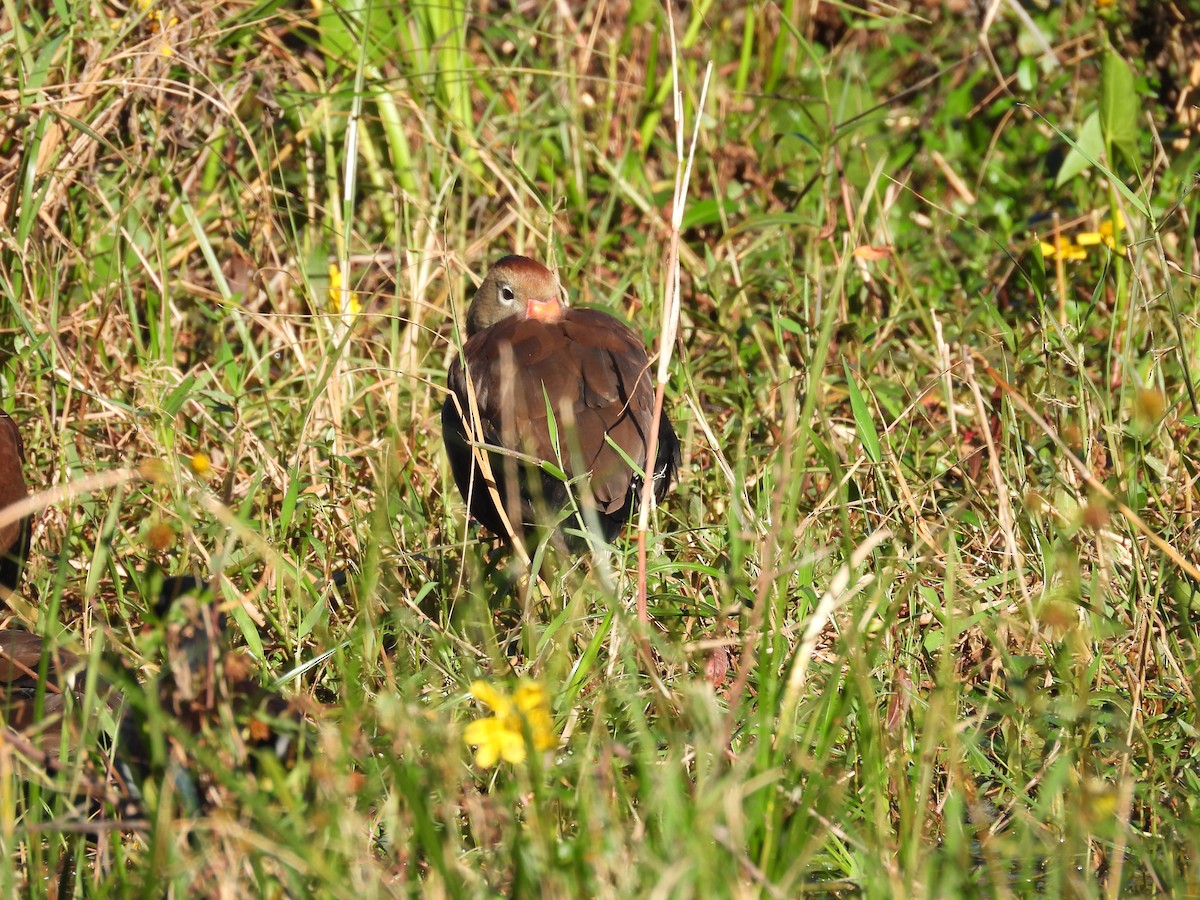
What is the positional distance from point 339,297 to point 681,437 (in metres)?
1.33

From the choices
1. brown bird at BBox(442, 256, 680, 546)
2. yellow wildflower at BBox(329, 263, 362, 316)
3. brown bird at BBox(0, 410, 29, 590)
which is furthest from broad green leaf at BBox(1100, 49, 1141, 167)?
brown bird at BBox(0, 410, 29, 590)

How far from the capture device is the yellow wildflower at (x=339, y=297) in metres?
4.56

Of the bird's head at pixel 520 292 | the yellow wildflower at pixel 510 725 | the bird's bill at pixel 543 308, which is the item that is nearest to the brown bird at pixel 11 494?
the bird's head at pixel 520 292

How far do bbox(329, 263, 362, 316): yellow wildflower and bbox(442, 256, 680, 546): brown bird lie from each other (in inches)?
25.0

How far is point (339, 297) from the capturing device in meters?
4.89

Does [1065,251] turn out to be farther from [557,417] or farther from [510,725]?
[510,725]

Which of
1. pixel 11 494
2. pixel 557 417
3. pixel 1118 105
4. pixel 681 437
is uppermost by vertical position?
pixel 1118 105

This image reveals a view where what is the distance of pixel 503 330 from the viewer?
4.08m

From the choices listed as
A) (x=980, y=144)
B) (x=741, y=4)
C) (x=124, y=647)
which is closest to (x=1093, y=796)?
(x=124, y=647)

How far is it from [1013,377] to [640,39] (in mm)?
2963

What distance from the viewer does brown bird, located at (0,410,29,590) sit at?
386cm

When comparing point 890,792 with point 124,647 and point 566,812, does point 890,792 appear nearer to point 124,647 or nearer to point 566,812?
point 566,812

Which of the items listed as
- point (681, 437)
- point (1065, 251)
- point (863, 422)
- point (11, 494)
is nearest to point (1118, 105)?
point (1065, 251)

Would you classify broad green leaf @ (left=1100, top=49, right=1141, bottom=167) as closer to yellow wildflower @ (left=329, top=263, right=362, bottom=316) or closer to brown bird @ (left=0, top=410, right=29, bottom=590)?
yellow wildflower @ (left=329, top=263, right=362, bottom=316)
